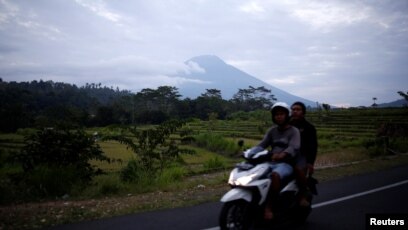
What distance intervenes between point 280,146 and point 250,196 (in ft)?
3.17

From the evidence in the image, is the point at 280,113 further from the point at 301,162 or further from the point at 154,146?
the point at 154,146

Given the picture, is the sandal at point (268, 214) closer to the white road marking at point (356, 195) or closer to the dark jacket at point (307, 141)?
the dark jacket at point (307, 141)

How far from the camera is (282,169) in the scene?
4793 millimetres

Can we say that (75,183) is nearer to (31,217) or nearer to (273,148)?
(31,217)

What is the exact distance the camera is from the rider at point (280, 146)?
15.1ft

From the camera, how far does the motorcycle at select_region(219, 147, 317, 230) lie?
4426 mm

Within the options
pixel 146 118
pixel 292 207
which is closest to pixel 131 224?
pixel 292 207

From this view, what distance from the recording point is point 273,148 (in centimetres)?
511

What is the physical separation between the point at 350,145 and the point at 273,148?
20.7 meters

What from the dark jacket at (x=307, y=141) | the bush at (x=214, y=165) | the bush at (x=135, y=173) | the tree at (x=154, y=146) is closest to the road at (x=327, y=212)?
the dark jacket at (x=307, y=141)
